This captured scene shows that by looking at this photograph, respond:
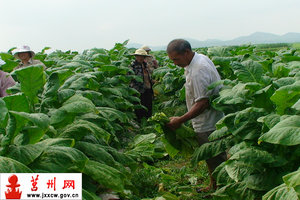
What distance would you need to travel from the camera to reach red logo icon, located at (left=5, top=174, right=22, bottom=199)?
1.81 metres

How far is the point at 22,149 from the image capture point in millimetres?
1914

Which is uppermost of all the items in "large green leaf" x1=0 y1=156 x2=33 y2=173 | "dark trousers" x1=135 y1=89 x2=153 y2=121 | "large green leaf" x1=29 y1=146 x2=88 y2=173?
"large green leaf" x1=0 y1=156 x2=33 y2=173

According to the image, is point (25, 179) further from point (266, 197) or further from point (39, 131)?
point (266, 197)

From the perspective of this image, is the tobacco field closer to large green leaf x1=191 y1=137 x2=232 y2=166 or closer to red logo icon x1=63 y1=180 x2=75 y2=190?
large green leaf x1=191 y1=137 x2=232 y2=166

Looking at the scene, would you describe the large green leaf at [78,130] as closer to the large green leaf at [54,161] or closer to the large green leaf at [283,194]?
the large green leaf at [54,161]

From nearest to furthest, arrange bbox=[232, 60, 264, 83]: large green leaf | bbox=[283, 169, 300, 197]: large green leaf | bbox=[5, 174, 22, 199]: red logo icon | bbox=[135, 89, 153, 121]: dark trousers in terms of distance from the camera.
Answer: bbox=[283, 169, 300, 197]: large green leaf → bbox=[5, 174, 22, 199]: red logo icon → bbox=[232, 60, 264, 83]: large green leaf → bbox=[135, 89, 153, 121]: dark trousers

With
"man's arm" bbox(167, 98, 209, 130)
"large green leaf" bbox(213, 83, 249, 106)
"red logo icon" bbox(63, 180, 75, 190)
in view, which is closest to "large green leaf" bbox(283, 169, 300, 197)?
"large green leaf" bbox(213, 83, 249, 106)

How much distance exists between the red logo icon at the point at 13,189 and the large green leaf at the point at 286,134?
4.68ft

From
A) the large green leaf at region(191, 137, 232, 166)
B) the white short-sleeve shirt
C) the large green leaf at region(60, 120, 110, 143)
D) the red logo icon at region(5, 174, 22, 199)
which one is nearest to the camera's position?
the red logo icon at region(5, 174, 22, 199)

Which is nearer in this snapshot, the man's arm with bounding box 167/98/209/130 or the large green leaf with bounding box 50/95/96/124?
the large green leaf with bounding box 50/95/96/124

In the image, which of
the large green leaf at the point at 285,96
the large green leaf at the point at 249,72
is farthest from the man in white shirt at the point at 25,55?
the large green leaf at the point at 285,96

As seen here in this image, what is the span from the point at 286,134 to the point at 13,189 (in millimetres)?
1595

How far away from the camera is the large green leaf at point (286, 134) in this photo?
74.6 inches

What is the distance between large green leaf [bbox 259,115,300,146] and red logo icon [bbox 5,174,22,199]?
1.43 m
